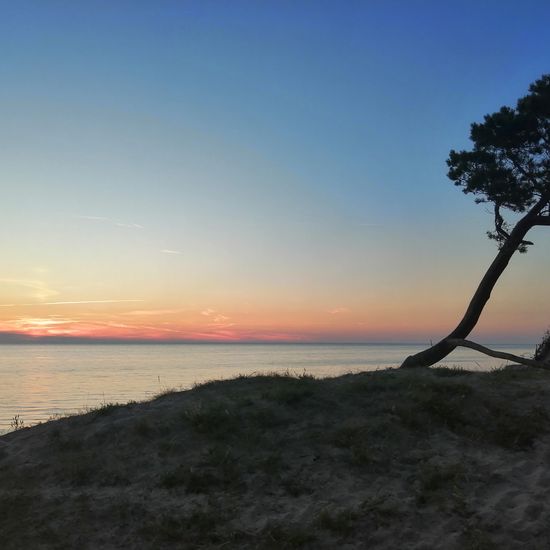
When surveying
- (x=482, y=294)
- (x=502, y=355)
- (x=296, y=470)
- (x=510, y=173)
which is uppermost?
(x=510, y=173)

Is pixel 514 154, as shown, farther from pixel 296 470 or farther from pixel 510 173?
pixel 296 470

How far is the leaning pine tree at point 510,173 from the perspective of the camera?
639 inches

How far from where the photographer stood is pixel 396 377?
39.5 feet

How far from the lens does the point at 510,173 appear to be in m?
16.7

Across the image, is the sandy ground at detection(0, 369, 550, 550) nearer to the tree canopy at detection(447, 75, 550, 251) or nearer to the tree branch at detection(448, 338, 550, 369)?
the tree branch at detection(448, 338, 550, 369)

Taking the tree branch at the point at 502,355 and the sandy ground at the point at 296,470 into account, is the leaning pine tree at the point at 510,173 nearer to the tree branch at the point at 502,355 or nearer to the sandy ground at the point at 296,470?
the tree branch at the point at 502,355

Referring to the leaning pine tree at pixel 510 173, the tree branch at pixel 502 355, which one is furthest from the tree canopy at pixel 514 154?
the tree branch at pixel 502 355

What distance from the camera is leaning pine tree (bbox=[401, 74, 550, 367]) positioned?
1623 cm

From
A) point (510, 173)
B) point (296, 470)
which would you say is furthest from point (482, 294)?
point (296, 470)

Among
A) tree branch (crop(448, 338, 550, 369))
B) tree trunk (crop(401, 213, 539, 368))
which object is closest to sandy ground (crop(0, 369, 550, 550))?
tree branch (crop(448, 338, 550, 369))

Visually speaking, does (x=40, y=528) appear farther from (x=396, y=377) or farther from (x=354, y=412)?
(x=396, y=377)

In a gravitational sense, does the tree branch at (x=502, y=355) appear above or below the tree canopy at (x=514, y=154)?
below

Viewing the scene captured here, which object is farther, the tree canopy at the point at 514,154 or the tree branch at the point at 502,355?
the tree canopy at the point at 514,154

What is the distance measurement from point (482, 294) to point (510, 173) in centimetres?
383
